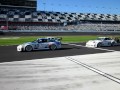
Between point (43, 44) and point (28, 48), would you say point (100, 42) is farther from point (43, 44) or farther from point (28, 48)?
point (28, 48)

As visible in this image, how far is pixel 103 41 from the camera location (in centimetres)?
2256

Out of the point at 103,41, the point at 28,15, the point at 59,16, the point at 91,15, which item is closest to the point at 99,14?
the point at 91,15

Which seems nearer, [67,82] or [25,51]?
[67,82]

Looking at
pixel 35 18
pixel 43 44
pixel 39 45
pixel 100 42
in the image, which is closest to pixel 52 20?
pixel 35 18

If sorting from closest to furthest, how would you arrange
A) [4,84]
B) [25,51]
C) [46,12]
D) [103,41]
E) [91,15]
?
[4,84], [25,51], [103,41], [46,12], [91,15]

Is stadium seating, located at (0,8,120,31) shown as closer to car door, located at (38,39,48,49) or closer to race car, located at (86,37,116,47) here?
race car, located at (86,37,116,47)

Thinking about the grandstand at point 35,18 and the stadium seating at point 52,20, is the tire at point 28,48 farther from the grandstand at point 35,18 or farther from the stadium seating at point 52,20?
the grandstand at point 35,18

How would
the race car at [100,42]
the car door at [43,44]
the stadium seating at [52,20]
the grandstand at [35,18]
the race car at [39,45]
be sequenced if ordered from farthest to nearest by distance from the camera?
the grandstand at [35,18], the stadium seating at [52,20], the race car at [100,42], the car door at [43,44], the race car at [39,45]

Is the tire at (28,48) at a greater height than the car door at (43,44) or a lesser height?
lesser

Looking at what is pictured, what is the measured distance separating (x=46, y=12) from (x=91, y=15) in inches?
807

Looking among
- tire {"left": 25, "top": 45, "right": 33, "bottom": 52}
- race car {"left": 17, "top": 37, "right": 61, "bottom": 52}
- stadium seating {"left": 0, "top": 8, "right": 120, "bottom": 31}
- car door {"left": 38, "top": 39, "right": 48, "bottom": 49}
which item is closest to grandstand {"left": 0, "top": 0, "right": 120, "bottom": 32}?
stadium seating {"left": 0, "top": 8, "right": 120, "bottom": 31}

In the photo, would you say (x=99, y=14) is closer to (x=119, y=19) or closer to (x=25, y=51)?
(x=119, y=19)

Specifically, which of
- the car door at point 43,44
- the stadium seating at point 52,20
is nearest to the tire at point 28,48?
the car door at point 43,44

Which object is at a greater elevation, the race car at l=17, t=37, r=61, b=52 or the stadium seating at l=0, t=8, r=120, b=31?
the stadium seating at l=0, t=8, r=120, b=31
